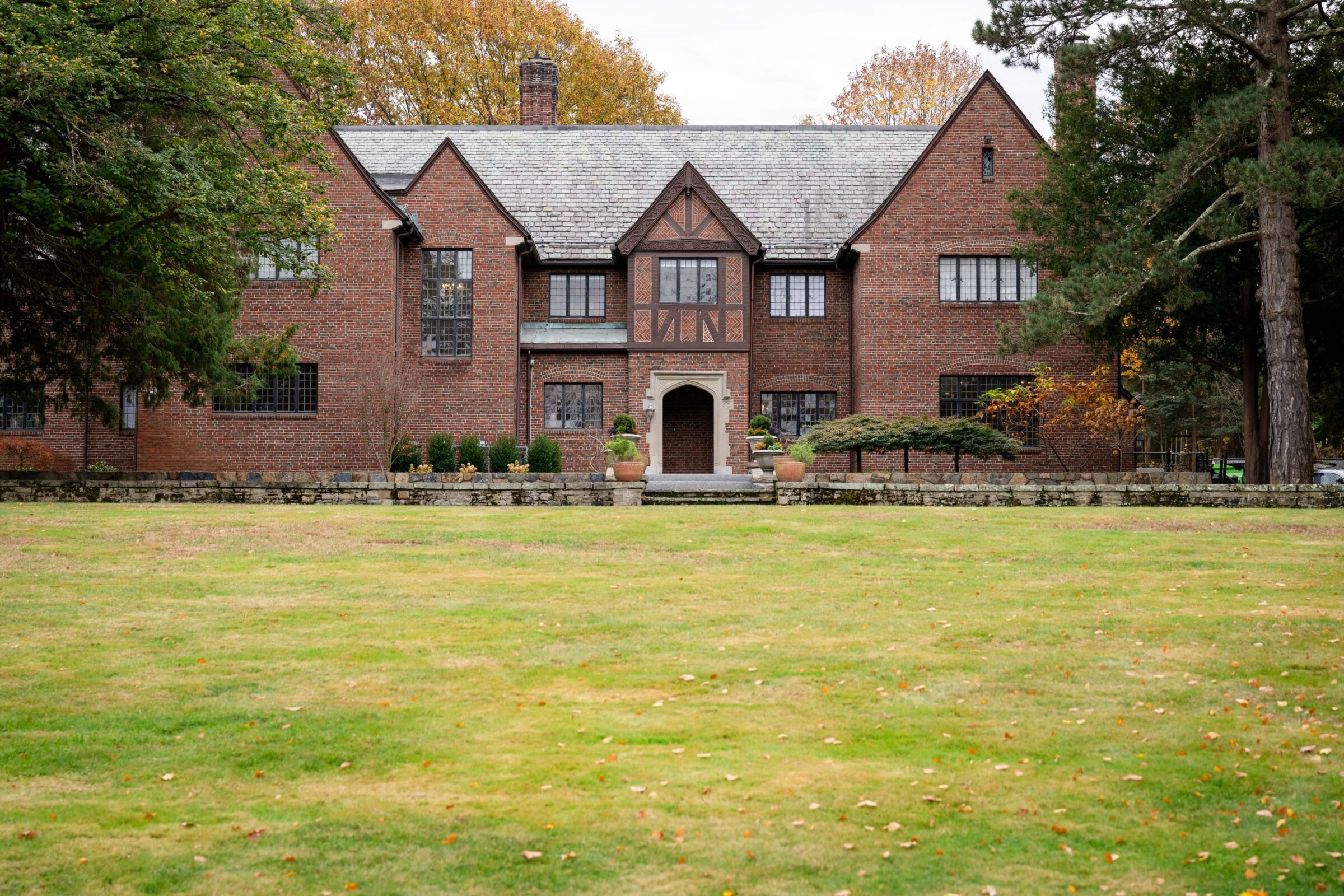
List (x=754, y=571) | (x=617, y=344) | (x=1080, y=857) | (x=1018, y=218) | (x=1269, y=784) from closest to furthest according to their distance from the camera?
(x=1080, y=857) → (x=1269, y=784) → (x=754, y=571) → (x=1018, y=218) → (x=617, y=344)

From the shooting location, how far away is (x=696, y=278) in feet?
95.7

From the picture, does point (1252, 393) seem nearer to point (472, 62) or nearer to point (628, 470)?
point (628, 470)

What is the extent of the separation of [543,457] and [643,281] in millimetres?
Result: 4932

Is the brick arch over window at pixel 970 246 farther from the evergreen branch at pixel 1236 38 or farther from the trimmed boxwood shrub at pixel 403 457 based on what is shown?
the trimmed boxwood shrub at pixel 403 457

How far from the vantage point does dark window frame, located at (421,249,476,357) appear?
95.7 ft

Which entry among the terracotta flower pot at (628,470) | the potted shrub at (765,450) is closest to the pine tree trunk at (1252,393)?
the potted shrub at (765,450)

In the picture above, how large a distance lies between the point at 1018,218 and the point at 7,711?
23.5 metres

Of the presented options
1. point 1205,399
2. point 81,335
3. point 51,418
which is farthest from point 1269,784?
point 1205,399

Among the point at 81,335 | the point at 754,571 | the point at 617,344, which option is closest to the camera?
the point at 754,571

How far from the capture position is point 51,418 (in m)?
29.4

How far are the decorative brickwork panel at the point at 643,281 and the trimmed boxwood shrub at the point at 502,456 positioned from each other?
4.64m

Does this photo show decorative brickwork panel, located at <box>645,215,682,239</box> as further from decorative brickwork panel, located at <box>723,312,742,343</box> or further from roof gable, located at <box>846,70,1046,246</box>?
roof gable, located at <box>846,70,1046,246</box>

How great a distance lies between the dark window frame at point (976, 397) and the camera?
2912cm

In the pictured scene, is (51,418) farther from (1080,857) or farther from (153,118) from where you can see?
(1080,857)
